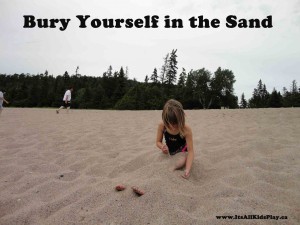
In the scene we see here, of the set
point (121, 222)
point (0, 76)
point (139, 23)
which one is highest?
point (0, 76)

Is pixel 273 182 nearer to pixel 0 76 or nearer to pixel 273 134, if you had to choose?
pixel 273 134

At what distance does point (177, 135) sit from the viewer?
3674 mm

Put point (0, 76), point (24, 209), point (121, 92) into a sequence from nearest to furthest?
point (24, 209)
point (121, 92)
point (0, 76)

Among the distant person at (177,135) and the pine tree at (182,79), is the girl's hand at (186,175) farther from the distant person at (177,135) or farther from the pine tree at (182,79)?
the pine tree at (182,79)

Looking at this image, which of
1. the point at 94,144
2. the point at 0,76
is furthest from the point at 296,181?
the point at 0,76

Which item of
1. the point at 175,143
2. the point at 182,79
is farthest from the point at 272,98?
the point at 175,143

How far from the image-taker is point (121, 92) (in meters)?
66.0

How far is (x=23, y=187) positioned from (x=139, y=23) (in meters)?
6.49

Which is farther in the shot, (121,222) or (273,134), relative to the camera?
(273,134)

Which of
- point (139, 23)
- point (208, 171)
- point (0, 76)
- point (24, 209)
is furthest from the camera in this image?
point (0, 76)

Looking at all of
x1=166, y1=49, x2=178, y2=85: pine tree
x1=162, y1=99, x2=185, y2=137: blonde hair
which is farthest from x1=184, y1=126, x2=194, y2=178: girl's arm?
x1=166, y1=49, x2=178, y2=85: pine tree

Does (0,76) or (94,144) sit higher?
(0,76)

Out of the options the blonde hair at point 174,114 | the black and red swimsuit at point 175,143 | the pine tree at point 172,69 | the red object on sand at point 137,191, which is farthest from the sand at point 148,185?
the pine tree at point 172,69

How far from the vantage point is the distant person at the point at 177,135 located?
339 cm
